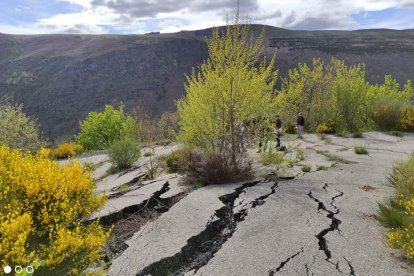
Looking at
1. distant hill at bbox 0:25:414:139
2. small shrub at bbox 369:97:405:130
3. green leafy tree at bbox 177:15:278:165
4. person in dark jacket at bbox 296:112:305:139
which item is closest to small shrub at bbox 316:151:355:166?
green leafy tree at bbox 177:15:278:165

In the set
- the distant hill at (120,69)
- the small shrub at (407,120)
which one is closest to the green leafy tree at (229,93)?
the small shrub at (407,120)

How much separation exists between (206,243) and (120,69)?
13818cm

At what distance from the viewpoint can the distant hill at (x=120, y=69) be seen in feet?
365

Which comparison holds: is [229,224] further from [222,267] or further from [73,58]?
[73,58]

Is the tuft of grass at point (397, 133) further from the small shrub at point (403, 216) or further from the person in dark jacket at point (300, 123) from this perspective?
the small shrub at point (403, 216)

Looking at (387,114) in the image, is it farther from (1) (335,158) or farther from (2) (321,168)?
(2) (321,168)

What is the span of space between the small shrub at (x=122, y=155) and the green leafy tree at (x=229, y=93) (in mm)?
4593

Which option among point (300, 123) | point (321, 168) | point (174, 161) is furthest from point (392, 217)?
point (300, 123)

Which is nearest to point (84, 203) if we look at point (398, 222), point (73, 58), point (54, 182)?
point (54, 182)

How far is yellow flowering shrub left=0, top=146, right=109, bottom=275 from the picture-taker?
3.95 metres

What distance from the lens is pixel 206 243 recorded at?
5.94 metres

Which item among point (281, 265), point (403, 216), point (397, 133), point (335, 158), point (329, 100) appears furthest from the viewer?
point (329, 100)

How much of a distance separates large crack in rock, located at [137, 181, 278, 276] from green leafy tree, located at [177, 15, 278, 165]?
7.92ft

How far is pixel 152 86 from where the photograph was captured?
129875 mm
